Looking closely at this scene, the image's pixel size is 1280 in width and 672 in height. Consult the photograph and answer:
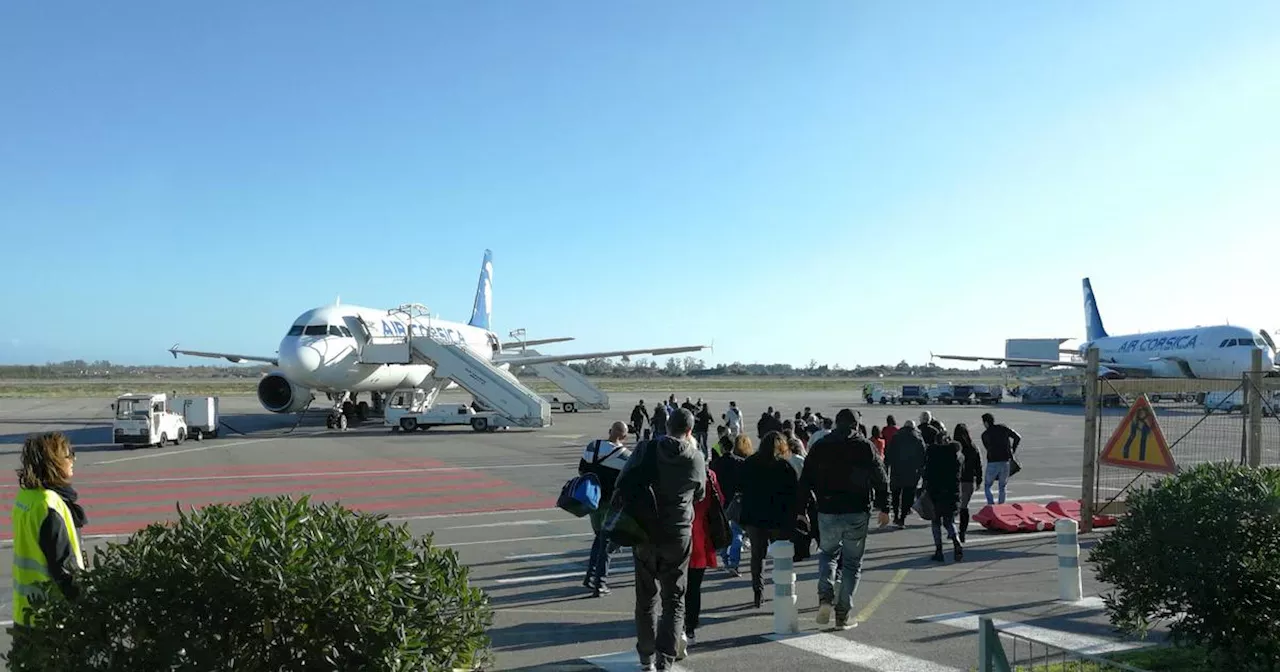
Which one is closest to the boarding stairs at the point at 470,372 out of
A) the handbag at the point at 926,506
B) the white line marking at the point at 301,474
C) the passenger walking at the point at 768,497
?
the white line marking at the point at 301,474

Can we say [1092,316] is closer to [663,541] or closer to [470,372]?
[470,372]

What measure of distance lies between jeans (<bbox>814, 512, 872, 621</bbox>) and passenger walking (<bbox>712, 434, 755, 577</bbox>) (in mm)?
1563

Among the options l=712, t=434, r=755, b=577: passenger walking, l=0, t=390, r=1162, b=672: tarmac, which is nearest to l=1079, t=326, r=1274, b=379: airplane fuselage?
l=0, t=390, r=1162, b=672: tarmac

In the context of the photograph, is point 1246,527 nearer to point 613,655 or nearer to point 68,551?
point 613,655

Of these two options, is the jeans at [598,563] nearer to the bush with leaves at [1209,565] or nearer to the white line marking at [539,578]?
the white line marking at [539,578]

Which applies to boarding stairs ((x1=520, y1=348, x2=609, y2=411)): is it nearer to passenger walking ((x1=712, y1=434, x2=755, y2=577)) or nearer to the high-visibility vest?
passenger walking ((x1=712, y1=434, x2=755, y2=577))

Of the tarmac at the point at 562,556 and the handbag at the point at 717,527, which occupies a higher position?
the handbag at the point at 717,527

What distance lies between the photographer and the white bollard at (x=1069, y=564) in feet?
29.6

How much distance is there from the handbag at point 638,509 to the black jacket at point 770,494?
2394 millimetres

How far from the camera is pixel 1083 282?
216 feet

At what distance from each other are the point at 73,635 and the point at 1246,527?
622 cm

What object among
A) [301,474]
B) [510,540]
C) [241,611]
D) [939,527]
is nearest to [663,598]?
[241,611]

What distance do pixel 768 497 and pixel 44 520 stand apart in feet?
19.5

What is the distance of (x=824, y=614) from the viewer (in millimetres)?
8195
